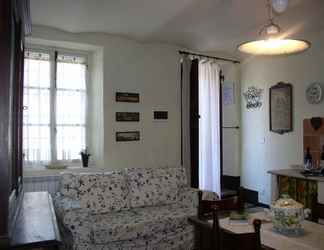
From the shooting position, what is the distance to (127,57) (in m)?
4.94

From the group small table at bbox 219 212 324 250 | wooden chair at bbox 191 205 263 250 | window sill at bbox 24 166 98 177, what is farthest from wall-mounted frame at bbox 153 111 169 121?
wooden chair at bbox 191 205 263 250

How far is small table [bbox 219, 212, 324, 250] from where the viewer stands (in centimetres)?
183

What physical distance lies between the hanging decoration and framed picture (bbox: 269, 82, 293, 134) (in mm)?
285

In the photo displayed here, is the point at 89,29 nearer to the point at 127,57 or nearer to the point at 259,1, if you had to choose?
the point at 127,57

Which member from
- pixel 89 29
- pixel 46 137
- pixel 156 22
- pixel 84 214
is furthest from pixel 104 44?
pixel 84 214

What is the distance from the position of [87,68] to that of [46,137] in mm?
1208

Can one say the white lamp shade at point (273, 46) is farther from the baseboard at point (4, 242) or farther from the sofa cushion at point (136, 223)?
the baseboard at point (4, 242)

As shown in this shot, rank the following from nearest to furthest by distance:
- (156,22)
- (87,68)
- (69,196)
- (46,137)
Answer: (69,196) < (156,22) < (46,137) < (87,68)

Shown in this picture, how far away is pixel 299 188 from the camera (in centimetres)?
409

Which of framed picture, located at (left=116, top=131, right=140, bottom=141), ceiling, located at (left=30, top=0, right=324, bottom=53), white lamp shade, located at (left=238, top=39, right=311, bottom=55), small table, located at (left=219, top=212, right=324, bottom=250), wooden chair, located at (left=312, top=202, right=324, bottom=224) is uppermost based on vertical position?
ceiling, located at (left=30, top=0, right=324, bottom=53)

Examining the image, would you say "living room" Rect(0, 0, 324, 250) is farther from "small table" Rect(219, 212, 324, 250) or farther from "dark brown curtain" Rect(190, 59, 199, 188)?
"small table" Rect(219, 212, 324, 250)

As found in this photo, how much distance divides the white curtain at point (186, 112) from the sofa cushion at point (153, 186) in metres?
0.95

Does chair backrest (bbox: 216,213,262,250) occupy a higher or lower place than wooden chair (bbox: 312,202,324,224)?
higher

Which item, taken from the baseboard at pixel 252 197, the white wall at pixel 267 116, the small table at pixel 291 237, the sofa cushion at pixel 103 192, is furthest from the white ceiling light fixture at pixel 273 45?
the baseboard at pixel 252 197
